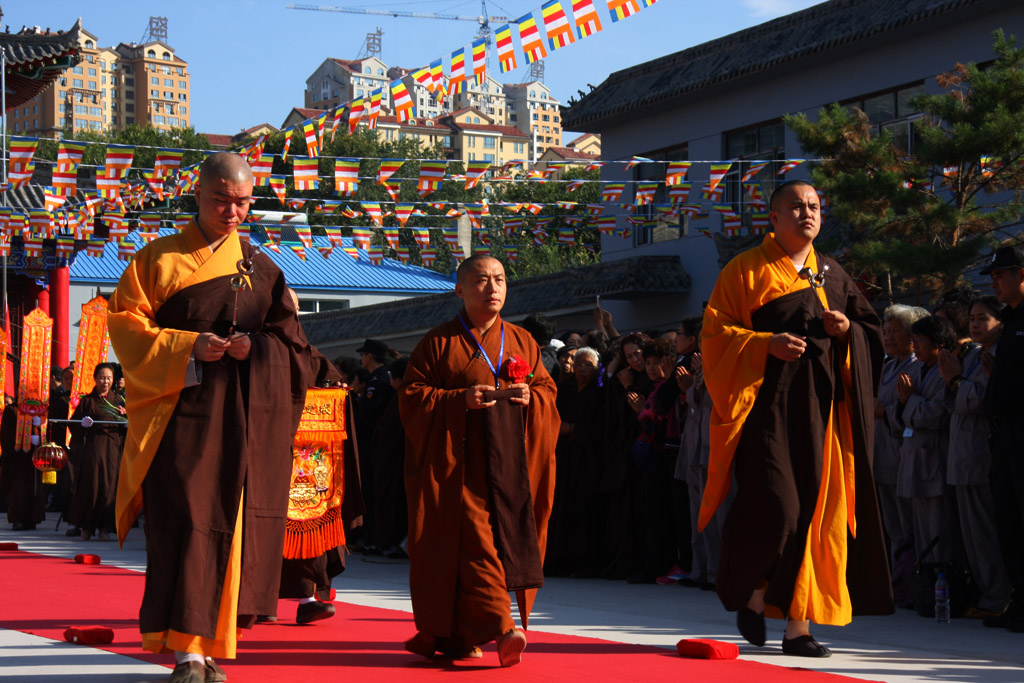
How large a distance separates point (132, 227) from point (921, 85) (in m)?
10.7

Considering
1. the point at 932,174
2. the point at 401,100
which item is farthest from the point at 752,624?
the point at 401,100

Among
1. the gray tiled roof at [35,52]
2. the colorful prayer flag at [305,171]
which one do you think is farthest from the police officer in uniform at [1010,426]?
the gray tiled roof at [35,52]

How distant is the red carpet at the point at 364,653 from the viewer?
4.61 m

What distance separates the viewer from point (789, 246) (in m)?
5.27

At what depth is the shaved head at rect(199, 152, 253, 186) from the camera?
475 centimetres

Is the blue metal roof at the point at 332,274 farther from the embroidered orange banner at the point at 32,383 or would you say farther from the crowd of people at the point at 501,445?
the crowd of people at the point at 501,445

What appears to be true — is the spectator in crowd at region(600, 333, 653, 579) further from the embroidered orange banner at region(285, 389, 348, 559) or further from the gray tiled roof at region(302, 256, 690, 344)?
the gray tiled roof at region(302, 256, 690, 344)


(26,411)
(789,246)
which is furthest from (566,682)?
(26,411)

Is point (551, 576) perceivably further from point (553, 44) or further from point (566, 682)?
point (566, 682)

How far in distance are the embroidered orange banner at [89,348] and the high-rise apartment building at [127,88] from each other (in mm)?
110954

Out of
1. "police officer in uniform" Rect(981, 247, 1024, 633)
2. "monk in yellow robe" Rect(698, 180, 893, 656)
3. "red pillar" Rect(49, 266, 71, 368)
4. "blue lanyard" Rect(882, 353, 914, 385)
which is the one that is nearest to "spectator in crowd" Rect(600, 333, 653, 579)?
"blue lanyard" Rect(882, 353, 914, 385)

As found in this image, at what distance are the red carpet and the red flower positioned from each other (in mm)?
1077

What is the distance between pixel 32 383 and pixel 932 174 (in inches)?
347

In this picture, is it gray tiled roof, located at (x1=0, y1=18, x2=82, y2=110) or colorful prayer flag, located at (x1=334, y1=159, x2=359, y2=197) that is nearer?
colorful prayer flag, located at (x1=334, y1=159, x2=359, y2=197)
